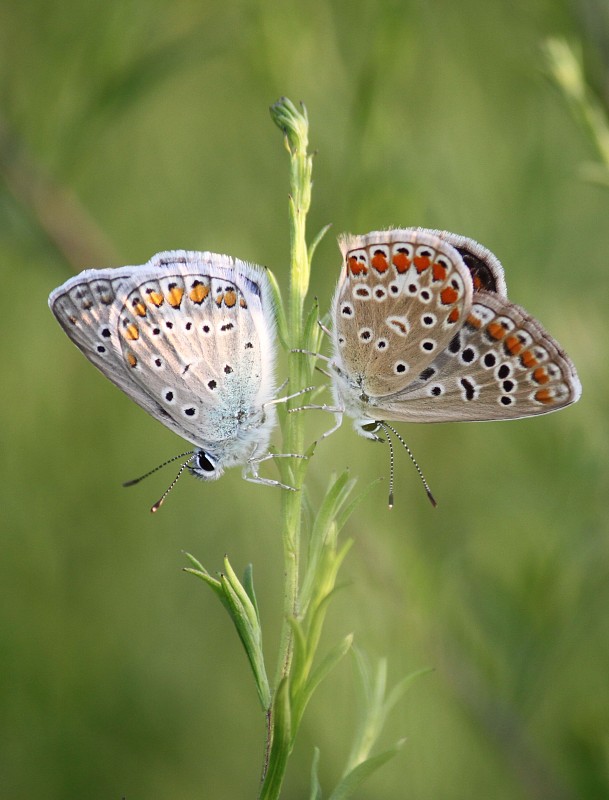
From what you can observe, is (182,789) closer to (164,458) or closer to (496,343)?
(164,458)

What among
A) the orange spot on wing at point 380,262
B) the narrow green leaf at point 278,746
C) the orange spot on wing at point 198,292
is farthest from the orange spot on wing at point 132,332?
the narrow green leaf at point 278,746

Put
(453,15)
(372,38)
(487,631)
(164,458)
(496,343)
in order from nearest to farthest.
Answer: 1. (496,343)
2. (487,631)
3. (372,38)
4. (453,15)
5. (164,458)

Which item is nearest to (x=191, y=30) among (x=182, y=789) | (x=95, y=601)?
(x=95, y=601)

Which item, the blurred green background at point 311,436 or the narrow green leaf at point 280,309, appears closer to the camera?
the narrow green leaf at point 280,309

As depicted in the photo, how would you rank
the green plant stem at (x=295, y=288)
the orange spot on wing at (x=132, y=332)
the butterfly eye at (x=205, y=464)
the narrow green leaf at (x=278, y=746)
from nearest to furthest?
the narrow green leaf at (x=278, y=746) < the green plant stem at (x=295, y=288) < the orange spot on wing at (x=132, y=332) < the butterfly eye at (x=205, y=464)

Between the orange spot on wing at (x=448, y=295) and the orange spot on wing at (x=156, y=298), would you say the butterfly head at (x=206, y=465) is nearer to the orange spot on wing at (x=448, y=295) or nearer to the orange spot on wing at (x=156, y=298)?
the orange spot on wing at (x=156, y=298)

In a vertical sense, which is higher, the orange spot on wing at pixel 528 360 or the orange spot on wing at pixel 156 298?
the orange spot on wing at pixel 156 298

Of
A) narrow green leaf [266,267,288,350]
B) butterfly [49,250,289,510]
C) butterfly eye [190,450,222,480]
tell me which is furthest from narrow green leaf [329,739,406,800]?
butterfly eye [190,450,222,480]

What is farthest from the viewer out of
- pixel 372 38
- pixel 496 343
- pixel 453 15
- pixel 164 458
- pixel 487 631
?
pixel 164 458
